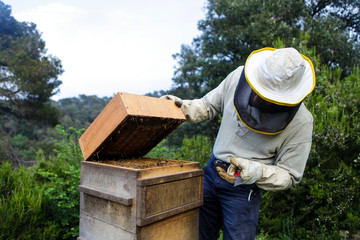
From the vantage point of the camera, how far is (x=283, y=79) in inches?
68.8

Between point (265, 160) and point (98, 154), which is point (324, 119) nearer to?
point (265, 160)

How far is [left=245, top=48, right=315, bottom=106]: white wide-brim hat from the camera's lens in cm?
174

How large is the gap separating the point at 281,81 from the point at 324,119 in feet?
8.35

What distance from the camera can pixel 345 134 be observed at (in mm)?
3750

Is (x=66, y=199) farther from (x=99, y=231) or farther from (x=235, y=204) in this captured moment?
(x=235, y=204)

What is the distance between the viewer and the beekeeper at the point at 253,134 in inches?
70.5

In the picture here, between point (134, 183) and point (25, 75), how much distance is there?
11.7 m

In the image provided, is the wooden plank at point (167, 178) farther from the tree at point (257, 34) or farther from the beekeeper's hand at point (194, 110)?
the tree at point (257, 34)

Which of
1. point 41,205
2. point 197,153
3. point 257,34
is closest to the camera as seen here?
point 41,205

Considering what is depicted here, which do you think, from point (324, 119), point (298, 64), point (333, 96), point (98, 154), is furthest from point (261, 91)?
point (333, 96)

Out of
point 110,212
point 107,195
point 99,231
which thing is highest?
point 107,195

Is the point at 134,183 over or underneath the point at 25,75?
underneath

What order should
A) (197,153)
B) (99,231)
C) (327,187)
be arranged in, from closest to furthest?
1. (99,231)
2. (327,187)
3. (197,153)

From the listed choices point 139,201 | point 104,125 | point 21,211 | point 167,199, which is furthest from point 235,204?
point 21,211
